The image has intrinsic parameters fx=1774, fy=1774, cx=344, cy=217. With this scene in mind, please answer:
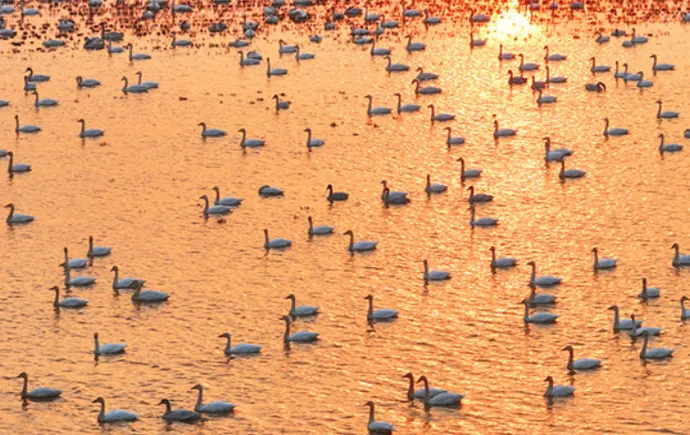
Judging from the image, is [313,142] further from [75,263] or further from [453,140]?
[75,263]

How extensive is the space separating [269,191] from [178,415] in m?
21.4

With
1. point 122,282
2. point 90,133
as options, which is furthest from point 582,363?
point 90,133

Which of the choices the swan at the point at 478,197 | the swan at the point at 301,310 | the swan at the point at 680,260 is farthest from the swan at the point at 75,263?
the swan at the point at 680,260

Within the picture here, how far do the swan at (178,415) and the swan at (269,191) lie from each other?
69.1 feet

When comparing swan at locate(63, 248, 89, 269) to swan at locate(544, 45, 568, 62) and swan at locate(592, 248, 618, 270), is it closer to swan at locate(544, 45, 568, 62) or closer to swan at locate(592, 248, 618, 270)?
swan at locate(592, 248, 618, 270)

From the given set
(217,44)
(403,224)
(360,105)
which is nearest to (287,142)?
(360,105)

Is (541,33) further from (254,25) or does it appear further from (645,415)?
(645,415)

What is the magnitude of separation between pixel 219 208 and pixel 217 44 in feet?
99.7

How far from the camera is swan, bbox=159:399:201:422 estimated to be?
151 ft

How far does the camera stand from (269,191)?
218 feet

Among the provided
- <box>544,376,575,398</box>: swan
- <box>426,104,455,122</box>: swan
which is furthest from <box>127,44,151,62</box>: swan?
<box>544,376,575,398</box>: swan

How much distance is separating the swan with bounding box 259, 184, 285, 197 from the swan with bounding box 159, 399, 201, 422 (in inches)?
829

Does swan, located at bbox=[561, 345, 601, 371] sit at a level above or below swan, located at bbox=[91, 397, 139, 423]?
above

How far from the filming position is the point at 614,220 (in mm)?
62125
